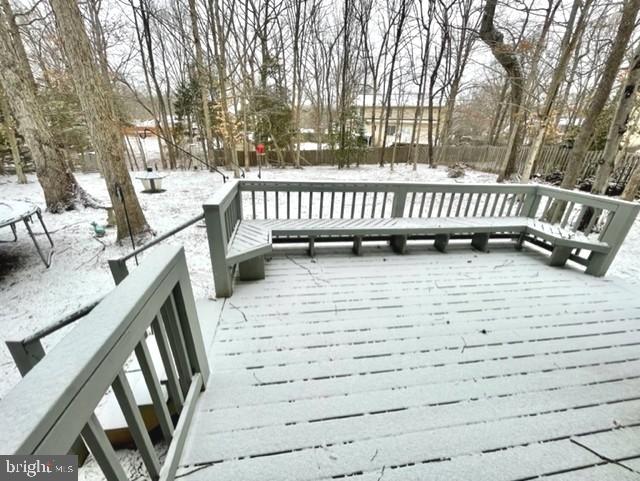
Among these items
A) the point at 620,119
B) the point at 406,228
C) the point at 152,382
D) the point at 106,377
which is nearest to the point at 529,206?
the point at 406,228

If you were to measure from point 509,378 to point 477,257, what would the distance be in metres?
1.95

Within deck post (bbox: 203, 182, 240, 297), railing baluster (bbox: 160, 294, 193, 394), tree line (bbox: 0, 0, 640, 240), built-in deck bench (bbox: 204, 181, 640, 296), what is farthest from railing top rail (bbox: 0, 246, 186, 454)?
tree line (bbox: 0, 0, 640, 240)

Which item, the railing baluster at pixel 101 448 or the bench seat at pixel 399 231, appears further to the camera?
the bench seat at pixel 399 231

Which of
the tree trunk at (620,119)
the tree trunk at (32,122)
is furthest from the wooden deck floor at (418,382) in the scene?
the tree trunk at (32,122)

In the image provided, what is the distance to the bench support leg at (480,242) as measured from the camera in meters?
3.47

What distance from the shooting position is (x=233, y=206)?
9.73 ft

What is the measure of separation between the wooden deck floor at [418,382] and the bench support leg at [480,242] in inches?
30.6

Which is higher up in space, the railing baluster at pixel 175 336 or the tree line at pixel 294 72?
the tree line at pixel 294 72

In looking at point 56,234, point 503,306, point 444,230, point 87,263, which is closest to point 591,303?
point 503,306

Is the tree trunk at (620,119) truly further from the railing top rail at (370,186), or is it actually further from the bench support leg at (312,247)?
the bench support leg at (312,247)

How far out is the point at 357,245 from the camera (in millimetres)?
3281

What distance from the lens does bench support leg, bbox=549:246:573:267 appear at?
10.4ft

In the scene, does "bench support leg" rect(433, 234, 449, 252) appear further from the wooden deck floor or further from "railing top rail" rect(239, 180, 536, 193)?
the wooden deck floor

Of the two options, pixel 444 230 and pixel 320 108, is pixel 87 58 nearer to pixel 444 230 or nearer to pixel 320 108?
pixel 444 230
